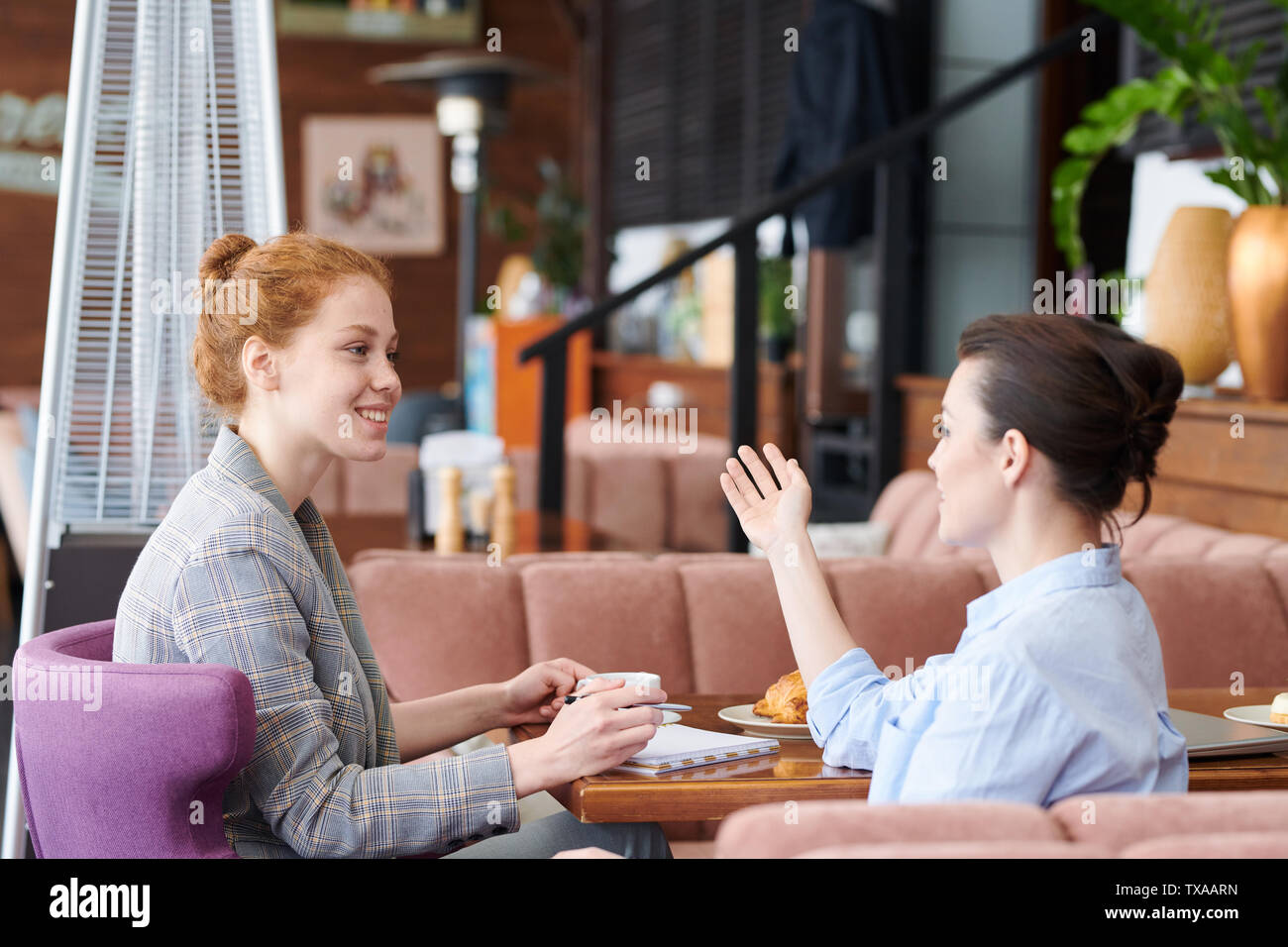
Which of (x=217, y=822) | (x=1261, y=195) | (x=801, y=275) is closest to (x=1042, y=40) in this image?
(x=801, y=275)

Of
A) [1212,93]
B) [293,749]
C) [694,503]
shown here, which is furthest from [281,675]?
[694,503]

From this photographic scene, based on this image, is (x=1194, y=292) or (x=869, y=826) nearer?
(x=869, y=826)

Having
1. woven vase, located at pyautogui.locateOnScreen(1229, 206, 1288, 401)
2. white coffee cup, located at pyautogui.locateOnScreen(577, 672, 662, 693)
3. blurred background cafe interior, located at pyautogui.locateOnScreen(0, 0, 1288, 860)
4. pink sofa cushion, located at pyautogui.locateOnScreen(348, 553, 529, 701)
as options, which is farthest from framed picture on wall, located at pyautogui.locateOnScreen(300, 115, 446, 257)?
white coffee cup, located at pyautogui.locateOnScreen(577, 672, 662, 693)

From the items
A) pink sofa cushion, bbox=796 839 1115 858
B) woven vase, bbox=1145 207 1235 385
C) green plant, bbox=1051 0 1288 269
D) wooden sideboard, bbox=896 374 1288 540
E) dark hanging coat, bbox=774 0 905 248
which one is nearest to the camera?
pink sofa cushion, bbox=796 839 1115 858

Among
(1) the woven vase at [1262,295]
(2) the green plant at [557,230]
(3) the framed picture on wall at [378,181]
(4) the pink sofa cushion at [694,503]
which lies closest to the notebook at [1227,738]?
(1) the woven vase at [1262,295]

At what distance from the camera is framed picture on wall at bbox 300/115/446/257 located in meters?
8.68

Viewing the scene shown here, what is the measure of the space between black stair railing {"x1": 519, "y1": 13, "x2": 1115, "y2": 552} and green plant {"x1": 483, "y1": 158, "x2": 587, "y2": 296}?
12.9 ft

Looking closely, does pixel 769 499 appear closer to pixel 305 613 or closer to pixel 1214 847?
pixel 305 613

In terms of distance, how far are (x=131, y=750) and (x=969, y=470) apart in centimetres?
89

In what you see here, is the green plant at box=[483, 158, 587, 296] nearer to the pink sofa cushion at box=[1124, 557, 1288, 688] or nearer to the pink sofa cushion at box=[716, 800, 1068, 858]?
the pink sofa cushion at box=[1124, 557, 1288, 688]

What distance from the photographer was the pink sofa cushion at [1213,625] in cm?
241

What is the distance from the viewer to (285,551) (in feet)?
4.93

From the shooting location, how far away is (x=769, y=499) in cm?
168

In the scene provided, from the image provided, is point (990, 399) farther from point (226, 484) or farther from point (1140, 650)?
point (226, 484)
